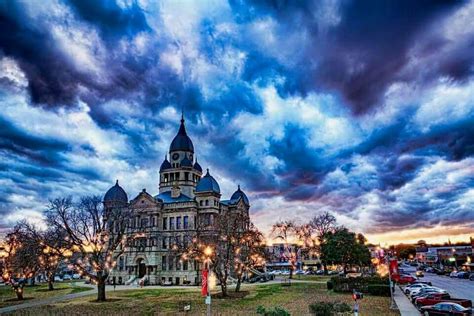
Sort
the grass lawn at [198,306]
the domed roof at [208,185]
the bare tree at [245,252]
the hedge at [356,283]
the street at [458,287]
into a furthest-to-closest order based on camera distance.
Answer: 1. the domed roof at [208,185]
2. the bare tree at [245,252]
3. the hedge at [356,283]
4. the street at [458,287]
5. the grass lawn at [198,306]

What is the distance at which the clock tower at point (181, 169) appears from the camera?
85125 mm

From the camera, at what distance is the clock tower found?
8512cm

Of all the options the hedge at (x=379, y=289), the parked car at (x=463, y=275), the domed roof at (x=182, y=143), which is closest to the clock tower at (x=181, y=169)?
the domed roof at (x=182, y=143)

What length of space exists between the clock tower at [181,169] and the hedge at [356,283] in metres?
41.7

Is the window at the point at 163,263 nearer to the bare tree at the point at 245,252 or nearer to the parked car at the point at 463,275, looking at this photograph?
the bare tree at the point at 245,252

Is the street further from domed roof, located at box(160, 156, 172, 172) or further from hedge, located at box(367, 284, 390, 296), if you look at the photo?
domed roof, located at box(160, 156, 172, 172)

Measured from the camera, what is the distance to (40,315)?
3456cm

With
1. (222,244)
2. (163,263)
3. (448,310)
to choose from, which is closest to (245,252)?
(222,244)

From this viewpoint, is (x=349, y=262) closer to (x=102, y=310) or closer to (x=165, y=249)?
(x=165, y=249)

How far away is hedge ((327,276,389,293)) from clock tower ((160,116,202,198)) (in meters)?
41.7

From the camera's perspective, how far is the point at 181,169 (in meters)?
85.8

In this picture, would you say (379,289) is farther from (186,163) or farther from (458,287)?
(186,163)

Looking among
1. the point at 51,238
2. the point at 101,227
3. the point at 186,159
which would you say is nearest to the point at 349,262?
the point at 186,159

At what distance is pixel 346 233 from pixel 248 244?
27.5m
